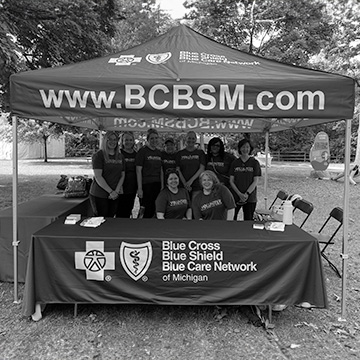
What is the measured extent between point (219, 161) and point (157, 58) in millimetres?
2306

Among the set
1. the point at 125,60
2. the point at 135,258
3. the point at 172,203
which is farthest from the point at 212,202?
the point at 125,60

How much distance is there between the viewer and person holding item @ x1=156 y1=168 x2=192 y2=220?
13.5ft

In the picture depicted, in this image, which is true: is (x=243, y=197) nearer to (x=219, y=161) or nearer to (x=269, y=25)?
(x=219, y=161)

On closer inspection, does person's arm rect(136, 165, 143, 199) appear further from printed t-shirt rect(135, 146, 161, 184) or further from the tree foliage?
the tree foliage

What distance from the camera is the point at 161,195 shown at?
13.6ft

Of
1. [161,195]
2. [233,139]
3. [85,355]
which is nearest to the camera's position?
[85,355]

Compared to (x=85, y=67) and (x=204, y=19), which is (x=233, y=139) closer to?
(x=204, y=19)

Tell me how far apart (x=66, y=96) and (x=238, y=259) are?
6.63 feet

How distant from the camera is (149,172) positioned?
5.05 meters

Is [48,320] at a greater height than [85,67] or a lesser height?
lesser

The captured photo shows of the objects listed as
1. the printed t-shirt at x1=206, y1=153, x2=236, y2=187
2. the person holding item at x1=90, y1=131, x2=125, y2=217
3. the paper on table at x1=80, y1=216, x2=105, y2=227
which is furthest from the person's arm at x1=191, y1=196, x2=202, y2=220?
the printed t-shirt at x1=206, y1=153, x2=236, y2=187

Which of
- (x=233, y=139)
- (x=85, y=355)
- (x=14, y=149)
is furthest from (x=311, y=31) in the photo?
(x=85, y=355)

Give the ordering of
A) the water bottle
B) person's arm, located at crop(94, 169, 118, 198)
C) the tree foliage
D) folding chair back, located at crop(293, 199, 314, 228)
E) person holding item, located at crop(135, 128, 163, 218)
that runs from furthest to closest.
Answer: the tree foliage < person holding item, located at crop(135, 128, 163, 218) < folding chair back, located at crop(293, 199, 314, 228) < person's arm, located at crop(94, 169, 118, 198) < the water bottle

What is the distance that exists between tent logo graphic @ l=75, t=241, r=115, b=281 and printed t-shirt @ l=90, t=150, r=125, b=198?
5.37 ft
